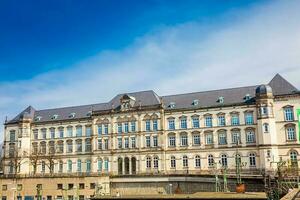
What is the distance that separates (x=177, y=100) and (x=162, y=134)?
7.61 meters

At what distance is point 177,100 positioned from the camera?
2675 inches

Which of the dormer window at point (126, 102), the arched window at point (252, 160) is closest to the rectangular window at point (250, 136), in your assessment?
the arched window at point (252, 160)

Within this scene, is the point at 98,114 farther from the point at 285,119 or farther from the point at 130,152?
the point at 285,119

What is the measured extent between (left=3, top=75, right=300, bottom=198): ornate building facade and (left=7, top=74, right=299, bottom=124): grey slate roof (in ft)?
0.55

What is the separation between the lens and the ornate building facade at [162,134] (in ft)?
190

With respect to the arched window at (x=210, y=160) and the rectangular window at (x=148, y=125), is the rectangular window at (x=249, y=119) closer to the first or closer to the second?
the arched window at (x=210, y=160)

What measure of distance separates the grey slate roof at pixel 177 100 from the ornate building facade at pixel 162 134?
0.17m

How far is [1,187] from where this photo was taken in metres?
67.8

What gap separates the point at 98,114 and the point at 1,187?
23.2 m

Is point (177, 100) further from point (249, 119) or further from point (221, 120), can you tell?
point (249, 119)

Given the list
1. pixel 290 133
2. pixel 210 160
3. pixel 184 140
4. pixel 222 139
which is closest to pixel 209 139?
pixel 222 139

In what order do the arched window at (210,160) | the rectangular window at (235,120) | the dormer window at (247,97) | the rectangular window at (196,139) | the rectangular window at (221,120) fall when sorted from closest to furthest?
1. the rectangular window at (235,120)
2. the dormer window at (247,97)
3. the arched window at (210,160)
4. the rectangular window at (221,120)
5. the rectangular window at (196,139)

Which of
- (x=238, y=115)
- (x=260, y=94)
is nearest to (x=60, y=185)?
(x=238, y=115)

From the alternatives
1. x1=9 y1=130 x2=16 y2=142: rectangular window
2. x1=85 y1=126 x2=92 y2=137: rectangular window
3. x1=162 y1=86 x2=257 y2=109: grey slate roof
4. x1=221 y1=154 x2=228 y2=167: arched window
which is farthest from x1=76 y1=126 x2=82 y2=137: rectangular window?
x1=221 y1=154 x2=228 y2=167: arched window
